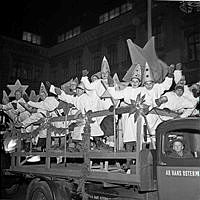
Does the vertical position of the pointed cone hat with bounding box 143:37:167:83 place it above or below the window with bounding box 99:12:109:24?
below

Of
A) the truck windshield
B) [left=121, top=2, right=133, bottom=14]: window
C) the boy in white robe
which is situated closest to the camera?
the truck windshield

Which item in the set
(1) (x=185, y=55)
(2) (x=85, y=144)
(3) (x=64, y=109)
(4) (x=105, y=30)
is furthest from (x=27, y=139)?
(1) (x=185, y=55)

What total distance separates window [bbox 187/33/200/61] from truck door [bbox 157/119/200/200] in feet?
4.18

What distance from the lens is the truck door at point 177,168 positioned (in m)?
1.43

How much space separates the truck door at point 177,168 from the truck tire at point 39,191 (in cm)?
101

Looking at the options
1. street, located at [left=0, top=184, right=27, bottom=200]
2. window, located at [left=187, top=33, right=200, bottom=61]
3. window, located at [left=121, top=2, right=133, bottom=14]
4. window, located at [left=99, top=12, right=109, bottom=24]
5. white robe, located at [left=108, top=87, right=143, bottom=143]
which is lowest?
street, located at [left=0, top=184, right=27, bottom=200]

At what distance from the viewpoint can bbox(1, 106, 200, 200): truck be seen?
4.88 ft

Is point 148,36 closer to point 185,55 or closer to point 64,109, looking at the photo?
point 185,55

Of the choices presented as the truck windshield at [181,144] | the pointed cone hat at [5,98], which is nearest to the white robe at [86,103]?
the truck windshield at [181,144]

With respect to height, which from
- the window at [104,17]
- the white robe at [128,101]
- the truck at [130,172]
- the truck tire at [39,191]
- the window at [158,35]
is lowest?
the truck tire at [39,191]

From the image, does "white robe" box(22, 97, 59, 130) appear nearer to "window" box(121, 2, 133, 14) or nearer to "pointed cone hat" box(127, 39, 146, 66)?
"pointed cone hat" box(127, 39, 146, 66)

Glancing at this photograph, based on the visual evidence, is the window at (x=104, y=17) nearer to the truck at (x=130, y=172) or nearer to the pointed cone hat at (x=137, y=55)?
the pointed cone hat at (x=137, y=55)

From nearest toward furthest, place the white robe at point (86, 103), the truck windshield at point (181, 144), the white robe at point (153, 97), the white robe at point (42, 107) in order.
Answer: the truck windshield at point (181, 144), the white robe at point (153, 97), the white robe at point (86, 103), the white robe at point (42, 107)

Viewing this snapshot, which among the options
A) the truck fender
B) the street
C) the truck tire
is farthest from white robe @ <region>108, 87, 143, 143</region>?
the street
